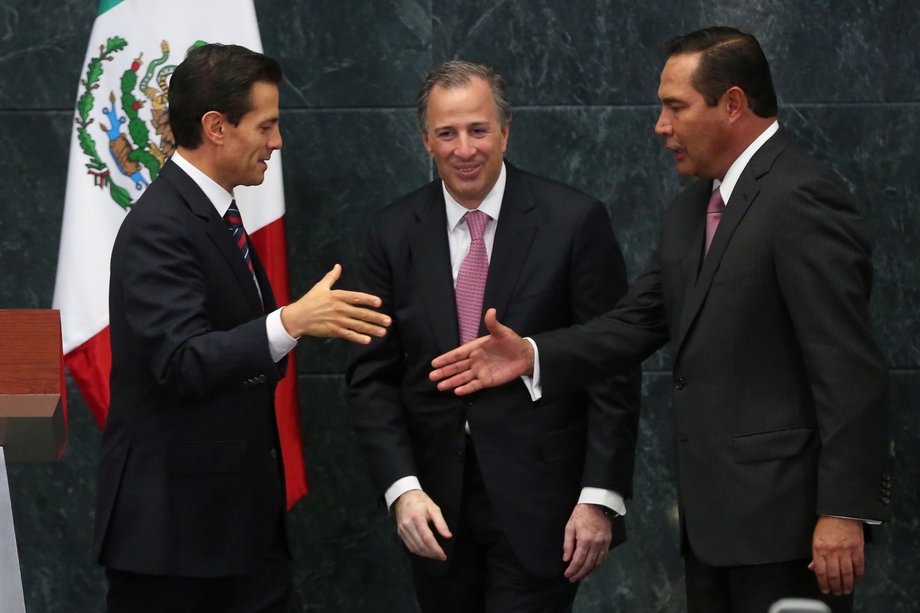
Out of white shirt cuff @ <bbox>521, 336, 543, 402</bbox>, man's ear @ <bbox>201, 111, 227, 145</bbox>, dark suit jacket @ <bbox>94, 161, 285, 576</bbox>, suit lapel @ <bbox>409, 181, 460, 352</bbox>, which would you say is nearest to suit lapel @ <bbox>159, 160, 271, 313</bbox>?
dark suit jacket @ <bbox>94, 161, 285, 576</bbox>

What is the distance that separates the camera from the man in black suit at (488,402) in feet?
10.1

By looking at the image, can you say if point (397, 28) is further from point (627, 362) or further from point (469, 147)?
point (627, 362)

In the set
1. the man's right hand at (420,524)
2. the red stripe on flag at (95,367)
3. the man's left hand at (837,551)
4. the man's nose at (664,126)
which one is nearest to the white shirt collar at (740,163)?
the man's nose at (664,126)

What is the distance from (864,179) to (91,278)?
2.42 meters

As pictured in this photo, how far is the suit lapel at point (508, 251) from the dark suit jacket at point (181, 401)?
1.74ft

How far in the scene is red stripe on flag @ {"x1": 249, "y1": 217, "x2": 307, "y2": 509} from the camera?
397cm

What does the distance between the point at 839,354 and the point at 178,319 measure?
1409 millimetres

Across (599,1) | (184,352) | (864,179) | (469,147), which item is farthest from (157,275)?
(864,179)

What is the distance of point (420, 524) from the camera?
119 inches

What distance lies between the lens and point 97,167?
13.0 feet

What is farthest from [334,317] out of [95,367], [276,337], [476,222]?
[95,367]

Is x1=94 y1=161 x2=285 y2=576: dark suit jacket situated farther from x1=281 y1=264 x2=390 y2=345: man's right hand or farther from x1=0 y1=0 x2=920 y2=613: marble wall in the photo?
x1=0 y1=0 x2=920 y2=613: marble wall

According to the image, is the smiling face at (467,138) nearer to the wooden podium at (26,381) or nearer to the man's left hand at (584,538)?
the man's left hand at (584,538)

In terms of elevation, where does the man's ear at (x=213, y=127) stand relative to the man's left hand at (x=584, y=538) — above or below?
above
